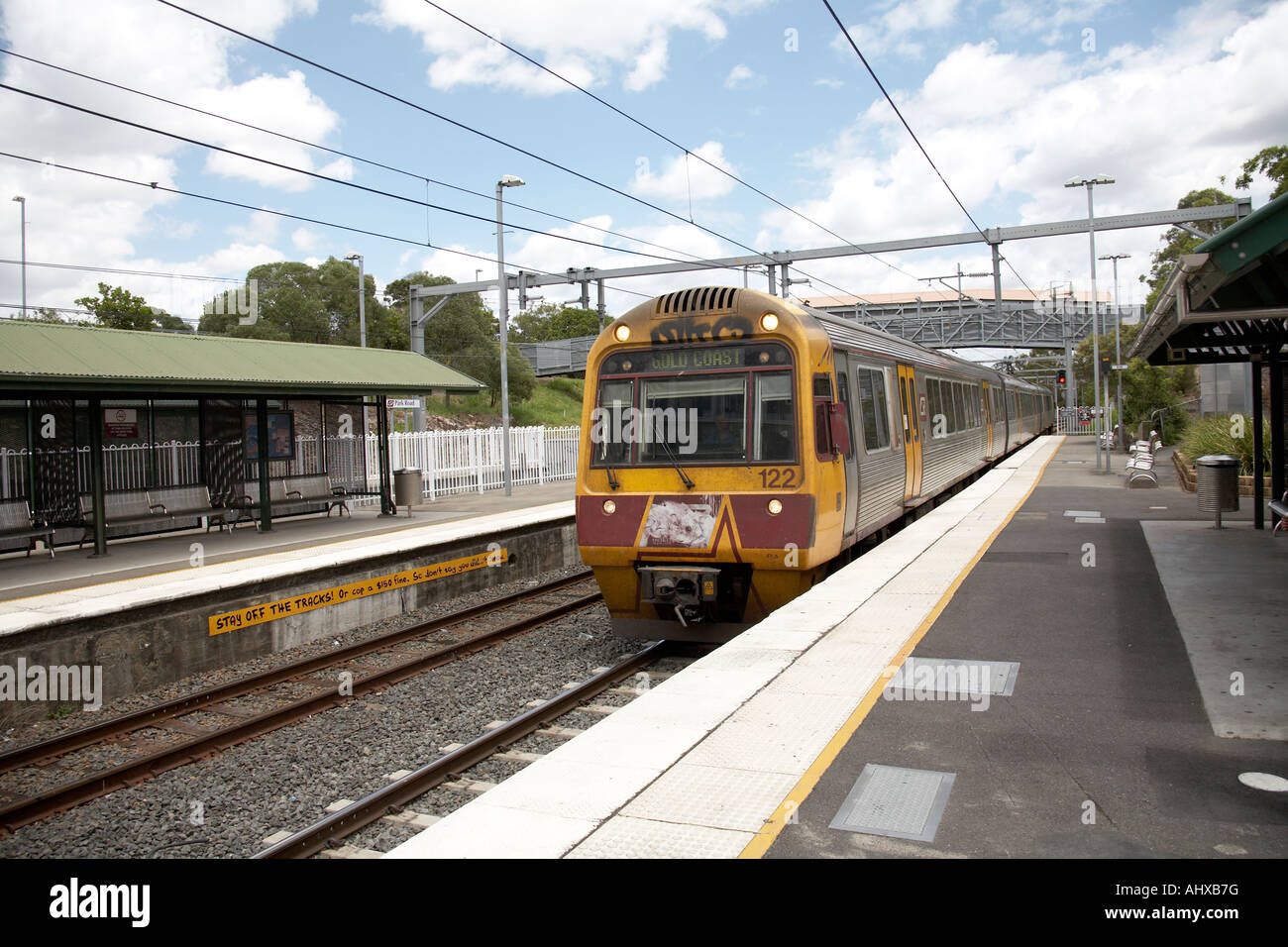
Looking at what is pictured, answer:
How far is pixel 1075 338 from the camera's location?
5138 cm

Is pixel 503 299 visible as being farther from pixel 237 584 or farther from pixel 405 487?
pixel 237 584

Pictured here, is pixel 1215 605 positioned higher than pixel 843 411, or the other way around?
pixel 843 411

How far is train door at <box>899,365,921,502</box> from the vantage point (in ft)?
40.1

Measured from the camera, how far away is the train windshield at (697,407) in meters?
8.35

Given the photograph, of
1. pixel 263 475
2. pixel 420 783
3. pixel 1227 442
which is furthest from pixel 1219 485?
pixel 263 475

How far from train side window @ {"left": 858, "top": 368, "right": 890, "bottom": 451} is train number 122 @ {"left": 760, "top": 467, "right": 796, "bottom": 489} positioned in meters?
2.16

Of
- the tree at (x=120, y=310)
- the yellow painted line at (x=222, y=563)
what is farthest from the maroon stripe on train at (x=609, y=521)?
the tree at (x=120, y=310)

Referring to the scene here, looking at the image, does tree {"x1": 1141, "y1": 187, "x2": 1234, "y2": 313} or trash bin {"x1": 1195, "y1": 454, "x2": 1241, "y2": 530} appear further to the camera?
tree {"x1": 1141, "y1": 187, "x2": 1234, "y2": 313}

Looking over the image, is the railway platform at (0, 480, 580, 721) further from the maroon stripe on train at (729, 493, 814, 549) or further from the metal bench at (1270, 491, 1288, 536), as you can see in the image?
the metal bench at (1270, 491, 1288, 536)

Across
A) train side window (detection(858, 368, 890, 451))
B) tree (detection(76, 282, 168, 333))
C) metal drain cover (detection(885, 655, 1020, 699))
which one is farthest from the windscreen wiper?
tree (detection(76, 282, 168, 333))

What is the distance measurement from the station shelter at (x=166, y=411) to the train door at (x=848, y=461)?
945cm

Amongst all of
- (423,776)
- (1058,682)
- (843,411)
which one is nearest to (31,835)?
(423,776)
